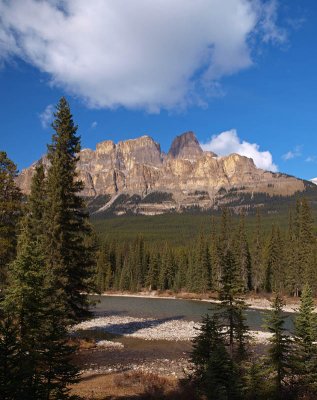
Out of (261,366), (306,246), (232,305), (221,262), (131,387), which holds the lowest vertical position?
(131,387)

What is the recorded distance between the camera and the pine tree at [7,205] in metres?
32.0

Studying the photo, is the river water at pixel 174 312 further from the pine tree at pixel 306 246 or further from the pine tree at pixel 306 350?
the pine tree at pixel 306 350

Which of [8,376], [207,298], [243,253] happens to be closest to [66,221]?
[8,376]

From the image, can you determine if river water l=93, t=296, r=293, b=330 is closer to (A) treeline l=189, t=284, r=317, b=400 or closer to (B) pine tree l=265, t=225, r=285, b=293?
(A) treeline l=189, t=284, r=317, b=400

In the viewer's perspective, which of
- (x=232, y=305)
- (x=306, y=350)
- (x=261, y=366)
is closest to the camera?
(x=261, y=366)

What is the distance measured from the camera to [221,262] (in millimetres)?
92688

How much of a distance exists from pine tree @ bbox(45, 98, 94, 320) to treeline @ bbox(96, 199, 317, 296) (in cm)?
4686

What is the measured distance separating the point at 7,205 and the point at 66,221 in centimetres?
584

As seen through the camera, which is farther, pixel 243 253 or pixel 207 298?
pixel 243 253

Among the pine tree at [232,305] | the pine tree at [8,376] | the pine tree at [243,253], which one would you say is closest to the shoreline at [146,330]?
the pine tree at [232,305]

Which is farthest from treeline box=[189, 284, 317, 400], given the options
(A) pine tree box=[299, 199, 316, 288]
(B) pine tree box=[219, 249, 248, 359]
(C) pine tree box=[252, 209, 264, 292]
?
(C) pine tree box=[252, 209, 264, 292]

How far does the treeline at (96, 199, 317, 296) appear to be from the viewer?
8894cm

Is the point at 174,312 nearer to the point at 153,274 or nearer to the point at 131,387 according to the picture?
the point at 131,387

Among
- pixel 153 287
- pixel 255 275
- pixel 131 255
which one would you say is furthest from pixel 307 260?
pixel 131 255
